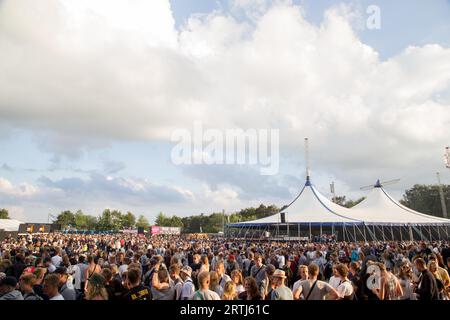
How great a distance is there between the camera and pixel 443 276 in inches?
219

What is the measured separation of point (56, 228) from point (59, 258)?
1886 inches

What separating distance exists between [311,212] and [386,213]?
28.8 ft

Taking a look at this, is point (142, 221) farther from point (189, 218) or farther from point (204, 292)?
point (204, 292)

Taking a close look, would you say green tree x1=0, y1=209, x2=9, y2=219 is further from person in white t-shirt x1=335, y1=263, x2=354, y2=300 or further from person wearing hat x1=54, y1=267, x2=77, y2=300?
person in white t-shirt x1=335, y1=263, x2=354, y2=300

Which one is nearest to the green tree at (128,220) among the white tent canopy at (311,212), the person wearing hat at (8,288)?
the white tent canopy at (311,212)

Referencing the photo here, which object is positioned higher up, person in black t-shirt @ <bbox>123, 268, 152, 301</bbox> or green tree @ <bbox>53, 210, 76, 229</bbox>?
green tree @ <bbox>53, 210, 76, 229</bbox>

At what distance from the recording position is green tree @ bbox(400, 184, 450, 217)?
68750 millimetres

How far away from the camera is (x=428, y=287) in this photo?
5.02 meters

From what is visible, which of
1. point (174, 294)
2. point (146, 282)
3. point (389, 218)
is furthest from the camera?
point (389, 218)

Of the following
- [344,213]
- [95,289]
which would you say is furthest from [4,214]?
[95,289]

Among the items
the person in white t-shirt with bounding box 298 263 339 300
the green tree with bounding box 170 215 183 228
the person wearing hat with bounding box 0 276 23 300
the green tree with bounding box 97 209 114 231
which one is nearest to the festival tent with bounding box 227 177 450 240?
the person in white t-shirt with bounding box 298 263 339 300

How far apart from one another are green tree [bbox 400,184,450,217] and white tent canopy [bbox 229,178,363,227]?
167 feet
